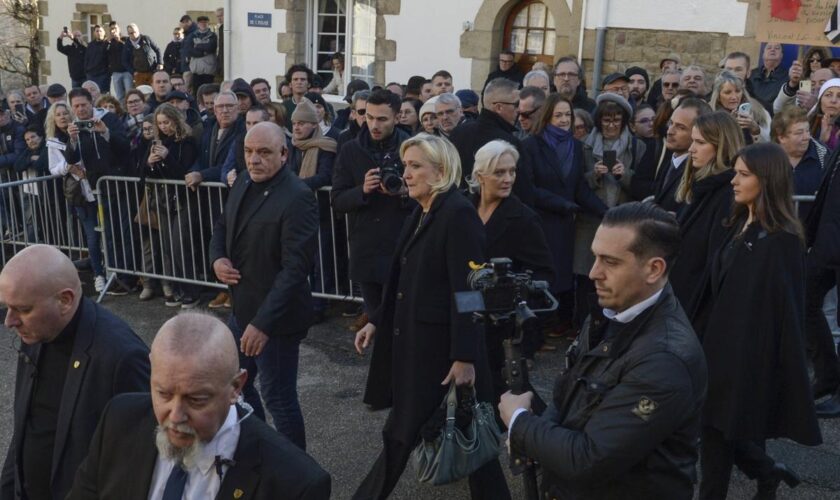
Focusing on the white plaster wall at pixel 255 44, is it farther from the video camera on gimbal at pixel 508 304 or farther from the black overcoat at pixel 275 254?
the video camera on gimbal at pixel 508 304

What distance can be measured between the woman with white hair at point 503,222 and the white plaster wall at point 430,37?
841 cm

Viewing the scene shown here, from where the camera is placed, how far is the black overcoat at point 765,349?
13.6ft

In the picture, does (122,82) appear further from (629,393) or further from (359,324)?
(629,393)

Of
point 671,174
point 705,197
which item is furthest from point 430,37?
point 705,197

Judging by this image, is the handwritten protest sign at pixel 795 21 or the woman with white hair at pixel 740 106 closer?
the woman with white hair at pixel 740 106

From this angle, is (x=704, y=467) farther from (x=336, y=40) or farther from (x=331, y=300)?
(x=336, y=40)

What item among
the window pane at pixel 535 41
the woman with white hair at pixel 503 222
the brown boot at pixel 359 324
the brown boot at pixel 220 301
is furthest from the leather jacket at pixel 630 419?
the window pane at pixel 535 41

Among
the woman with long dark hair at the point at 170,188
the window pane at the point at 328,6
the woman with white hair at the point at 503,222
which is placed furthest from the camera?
the window pane at the point at 328,6

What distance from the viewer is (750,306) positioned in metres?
4.20

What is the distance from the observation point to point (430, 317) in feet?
14.2

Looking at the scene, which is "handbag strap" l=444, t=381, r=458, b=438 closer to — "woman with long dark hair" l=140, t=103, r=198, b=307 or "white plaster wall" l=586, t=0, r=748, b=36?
"woman with long dark hair" l=140, t=103, r=198, b=307

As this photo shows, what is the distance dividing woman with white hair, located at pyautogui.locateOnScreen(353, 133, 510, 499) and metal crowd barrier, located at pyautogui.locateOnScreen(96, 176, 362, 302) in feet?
10.3

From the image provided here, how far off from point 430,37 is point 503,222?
9092mm

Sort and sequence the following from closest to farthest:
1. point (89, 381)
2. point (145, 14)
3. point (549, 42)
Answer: point (89, 381)
point (549, 42)
point (145, 14)
